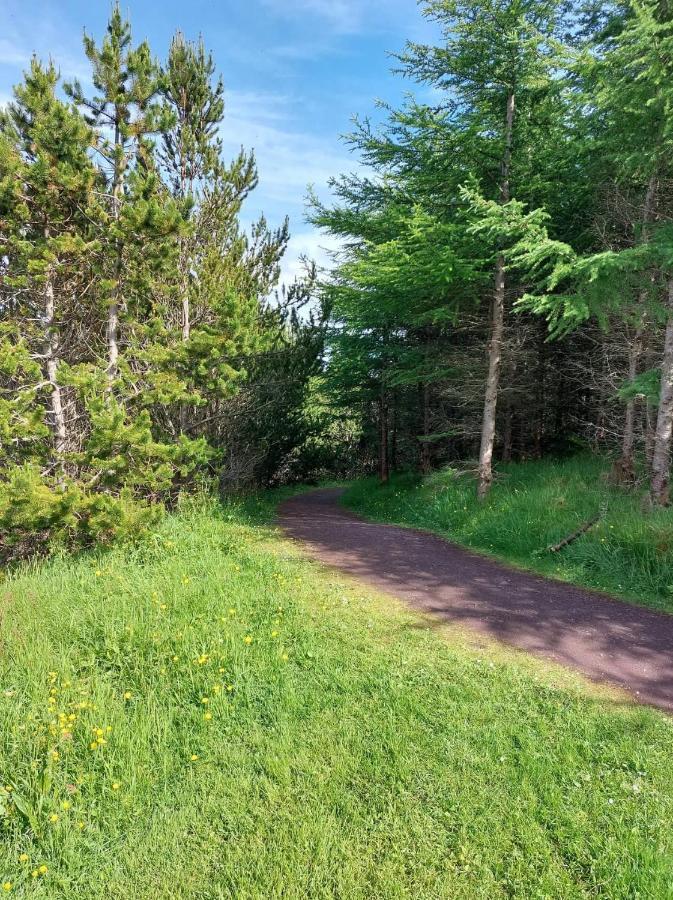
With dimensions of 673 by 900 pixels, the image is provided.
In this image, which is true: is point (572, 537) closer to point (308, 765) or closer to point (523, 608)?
point (523, 608)

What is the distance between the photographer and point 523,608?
5.77 metres

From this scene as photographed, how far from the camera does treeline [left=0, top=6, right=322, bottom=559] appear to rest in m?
6.82

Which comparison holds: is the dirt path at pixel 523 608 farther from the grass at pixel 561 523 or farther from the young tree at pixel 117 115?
the young tree at pixel 117 115

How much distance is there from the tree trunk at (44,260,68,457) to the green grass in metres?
3.49

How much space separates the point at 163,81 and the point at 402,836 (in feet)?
34.1

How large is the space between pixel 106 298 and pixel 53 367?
4.86ft

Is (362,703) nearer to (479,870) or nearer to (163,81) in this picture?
(479,870)

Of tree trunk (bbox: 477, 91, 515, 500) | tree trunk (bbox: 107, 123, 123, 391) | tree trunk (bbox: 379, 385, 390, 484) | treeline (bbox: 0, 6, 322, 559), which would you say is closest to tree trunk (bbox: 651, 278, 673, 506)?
tree trunk (bbox: 477, 91, 515, 500)

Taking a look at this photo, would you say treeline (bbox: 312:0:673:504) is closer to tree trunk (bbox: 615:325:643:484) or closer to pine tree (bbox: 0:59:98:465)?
tree trunk (bbox: 615:325:643:484)

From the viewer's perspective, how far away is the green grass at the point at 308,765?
2.58 m

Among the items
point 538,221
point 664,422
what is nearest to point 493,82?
point 538,221

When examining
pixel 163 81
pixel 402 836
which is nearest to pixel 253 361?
pixel 163 81

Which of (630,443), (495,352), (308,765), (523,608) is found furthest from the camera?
(495,352)

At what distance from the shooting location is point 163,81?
7824mm
